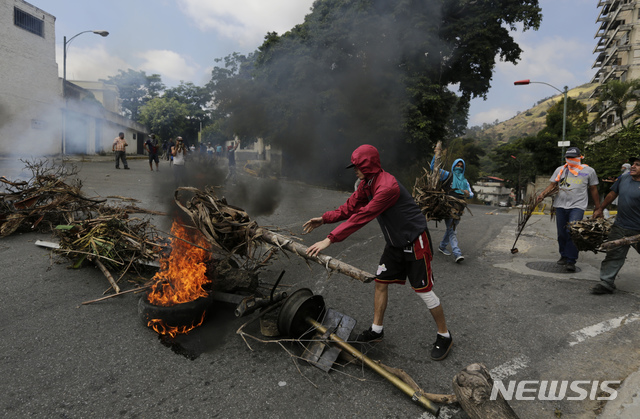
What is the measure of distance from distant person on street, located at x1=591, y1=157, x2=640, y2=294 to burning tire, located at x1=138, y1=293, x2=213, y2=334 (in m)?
4.76

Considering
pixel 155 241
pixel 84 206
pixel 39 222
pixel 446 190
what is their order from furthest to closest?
pixel 39 222 → pixel 446 190 → pixel 84 206 → pixel 155 241

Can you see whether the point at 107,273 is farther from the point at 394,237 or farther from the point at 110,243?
the point at 394,237

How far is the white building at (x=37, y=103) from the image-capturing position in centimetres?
1409

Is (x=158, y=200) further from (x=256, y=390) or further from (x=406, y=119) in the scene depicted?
(x=406, y=119)

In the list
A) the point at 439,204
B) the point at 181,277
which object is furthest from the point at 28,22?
the point at 439,204

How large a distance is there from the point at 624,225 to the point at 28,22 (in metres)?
28.4

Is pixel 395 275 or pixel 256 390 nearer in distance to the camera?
pixel 256 390

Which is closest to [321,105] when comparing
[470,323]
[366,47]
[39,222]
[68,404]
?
[366,47]

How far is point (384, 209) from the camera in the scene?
3.16m

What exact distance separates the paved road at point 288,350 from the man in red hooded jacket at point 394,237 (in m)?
0.37

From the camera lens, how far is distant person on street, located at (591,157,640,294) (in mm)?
4461

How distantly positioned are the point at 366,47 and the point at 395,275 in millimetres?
18556

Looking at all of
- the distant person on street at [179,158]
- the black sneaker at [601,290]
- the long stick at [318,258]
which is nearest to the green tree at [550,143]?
the black sneaker at [601,290]

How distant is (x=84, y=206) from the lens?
18.9 feet
